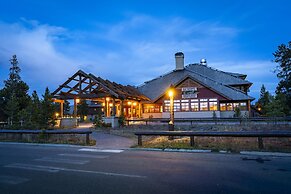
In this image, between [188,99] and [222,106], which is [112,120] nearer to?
[188,99]

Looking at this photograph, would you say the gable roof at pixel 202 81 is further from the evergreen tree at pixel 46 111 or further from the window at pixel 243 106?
the evergreen tree at pixel 46 111

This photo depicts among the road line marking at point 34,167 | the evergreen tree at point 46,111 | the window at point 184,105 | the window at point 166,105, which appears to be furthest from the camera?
the window at point 166,105

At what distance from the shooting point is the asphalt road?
15.3 feet

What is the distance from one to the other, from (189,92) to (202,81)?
11.2ft

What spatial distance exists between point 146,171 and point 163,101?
86.4 ft

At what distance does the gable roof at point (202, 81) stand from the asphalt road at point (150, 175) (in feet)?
77.0

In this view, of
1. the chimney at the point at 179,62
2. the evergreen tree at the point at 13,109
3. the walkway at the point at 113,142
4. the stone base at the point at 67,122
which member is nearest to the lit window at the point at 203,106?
the chimney at the point at 179,62

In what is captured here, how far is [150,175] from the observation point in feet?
18.9

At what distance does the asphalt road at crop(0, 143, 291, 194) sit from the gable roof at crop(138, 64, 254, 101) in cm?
2346

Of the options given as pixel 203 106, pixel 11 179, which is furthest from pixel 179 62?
pixel 11 179

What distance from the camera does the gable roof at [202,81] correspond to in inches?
1184

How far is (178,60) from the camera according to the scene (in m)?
39.9

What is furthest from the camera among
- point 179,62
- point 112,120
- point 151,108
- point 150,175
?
point 179,62

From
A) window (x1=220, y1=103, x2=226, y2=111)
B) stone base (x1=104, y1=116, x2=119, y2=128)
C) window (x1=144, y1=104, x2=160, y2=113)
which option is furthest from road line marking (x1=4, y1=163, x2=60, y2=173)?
window (x1=220, y1=103, x2=226, y2=111)
